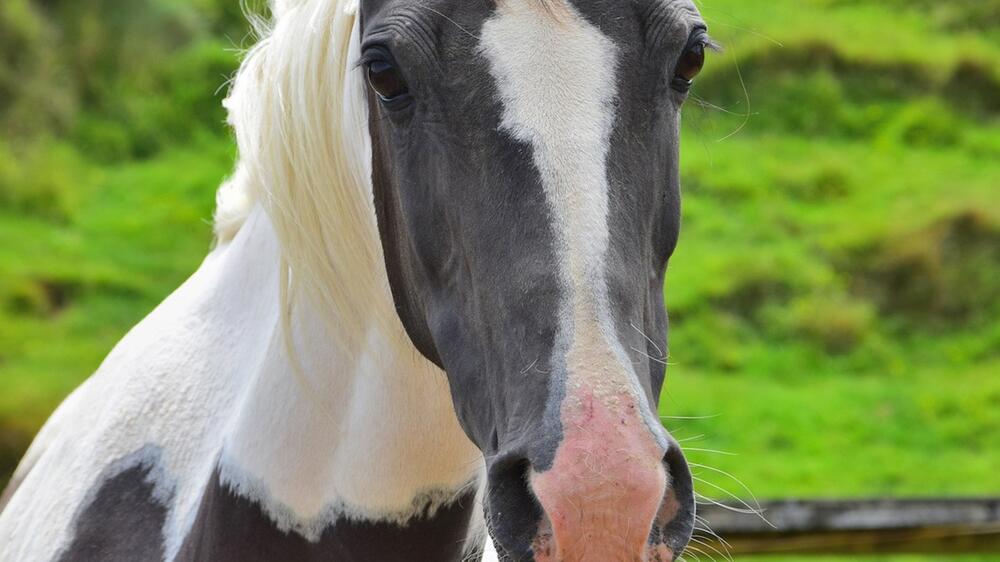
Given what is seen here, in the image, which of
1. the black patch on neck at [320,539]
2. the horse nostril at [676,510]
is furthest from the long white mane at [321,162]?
the horse nostril at [676,510]

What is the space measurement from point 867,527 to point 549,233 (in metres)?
2.98

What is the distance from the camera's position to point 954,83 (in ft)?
34.5

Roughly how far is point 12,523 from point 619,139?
1.44 meters

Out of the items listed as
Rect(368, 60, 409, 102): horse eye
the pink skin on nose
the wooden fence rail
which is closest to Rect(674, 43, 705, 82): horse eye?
Rect(368, 60, 409, 102): horse eye

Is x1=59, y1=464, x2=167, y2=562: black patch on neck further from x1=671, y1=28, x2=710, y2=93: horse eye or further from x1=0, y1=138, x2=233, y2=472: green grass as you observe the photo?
x1=0, y1=138, x2=233, y2=472: green grass

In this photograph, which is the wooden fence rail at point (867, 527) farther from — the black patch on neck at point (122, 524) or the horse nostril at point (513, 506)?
the horse nostril at point (513, 506)

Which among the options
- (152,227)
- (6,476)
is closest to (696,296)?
(152,227)

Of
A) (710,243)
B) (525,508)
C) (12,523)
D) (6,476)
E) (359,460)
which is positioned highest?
(525,508)

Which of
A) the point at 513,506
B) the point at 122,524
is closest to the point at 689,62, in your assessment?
the point at 513,506

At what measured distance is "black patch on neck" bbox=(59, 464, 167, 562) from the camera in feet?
6.28

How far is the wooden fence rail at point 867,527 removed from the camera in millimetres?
3967

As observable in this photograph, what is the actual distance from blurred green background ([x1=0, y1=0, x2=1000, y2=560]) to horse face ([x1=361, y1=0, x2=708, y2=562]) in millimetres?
3918

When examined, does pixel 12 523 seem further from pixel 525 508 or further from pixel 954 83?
pixel 954 83

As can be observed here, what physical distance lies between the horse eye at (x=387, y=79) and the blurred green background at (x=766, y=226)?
3.94 metres
